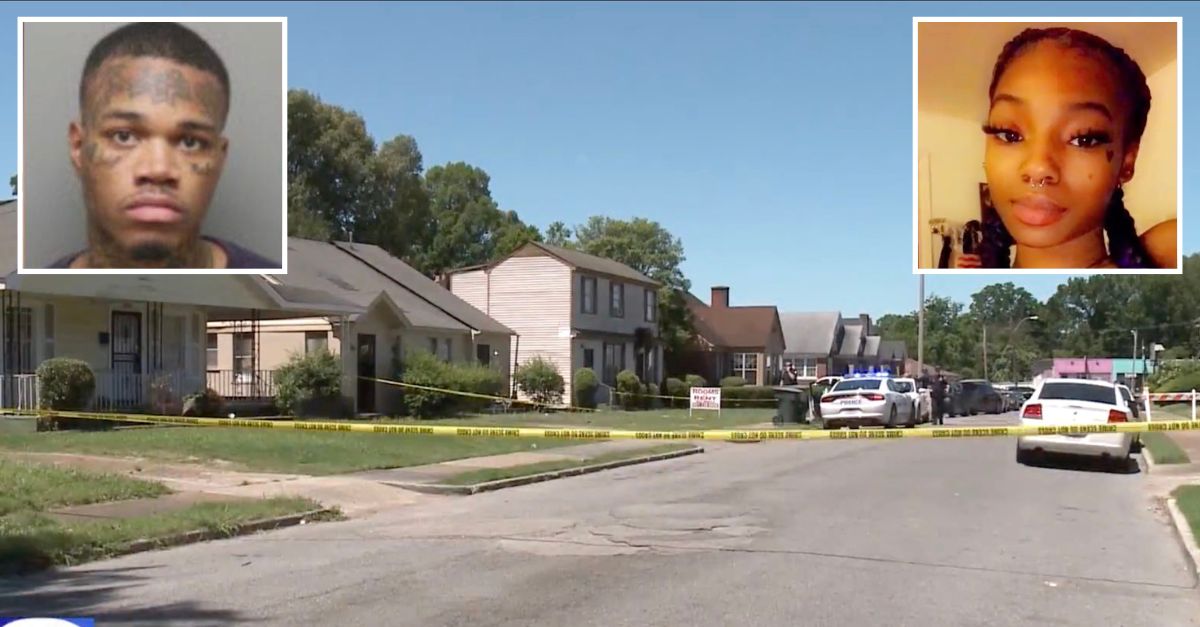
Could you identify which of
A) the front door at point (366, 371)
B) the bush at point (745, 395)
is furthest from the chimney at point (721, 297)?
the front door at point (366, 371)

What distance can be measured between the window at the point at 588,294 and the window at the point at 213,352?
1568cm

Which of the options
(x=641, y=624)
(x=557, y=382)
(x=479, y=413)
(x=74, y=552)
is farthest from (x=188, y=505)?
(x=557, y=382)

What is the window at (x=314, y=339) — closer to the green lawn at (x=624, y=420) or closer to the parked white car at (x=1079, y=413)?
the green lawn at (x=624, y=420)

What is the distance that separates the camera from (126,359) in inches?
1110

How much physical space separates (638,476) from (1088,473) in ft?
25.6

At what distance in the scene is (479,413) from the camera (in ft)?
121

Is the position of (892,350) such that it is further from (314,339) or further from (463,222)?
(314,339)

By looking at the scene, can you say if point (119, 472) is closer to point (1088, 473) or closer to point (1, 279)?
point (1, 279)

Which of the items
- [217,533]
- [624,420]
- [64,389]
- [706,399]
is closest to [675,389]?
[706,399]

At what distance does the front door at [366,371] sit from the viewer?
35656mm

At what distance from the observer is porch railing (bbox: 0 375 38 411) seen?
24062mm

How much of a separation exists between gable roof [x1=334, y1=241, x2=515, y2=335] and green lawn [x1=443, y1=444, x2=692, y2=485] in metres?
19.4

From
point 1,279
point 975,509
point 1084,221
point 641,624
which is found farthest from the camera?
point 1,279

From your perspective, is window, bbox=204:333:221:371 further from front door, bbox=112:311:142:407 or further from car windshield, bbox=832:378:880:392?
car windshield, bbox=832:378:880:392
